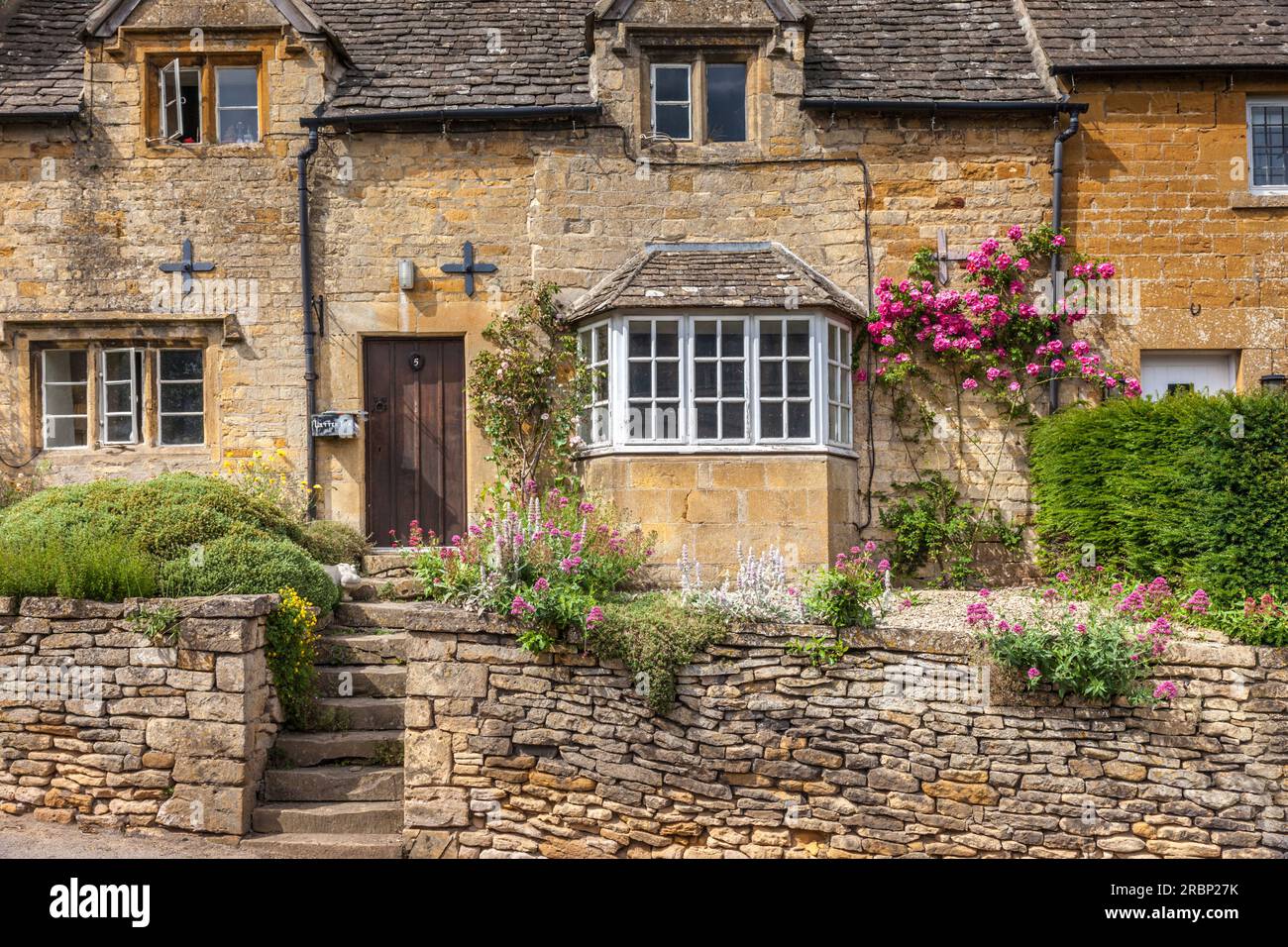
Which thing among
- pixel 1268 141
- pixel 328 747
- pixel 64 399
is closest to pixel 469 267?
pixel 64 399

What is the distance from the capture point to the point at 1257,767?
7211mm

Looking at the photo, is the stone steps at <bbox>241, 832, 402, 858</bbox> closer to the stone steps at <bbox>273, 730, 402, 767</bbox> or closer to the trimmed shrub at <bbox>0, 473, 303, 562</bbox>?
the stone steps at <bbox>273, 730, 402, 767</bbox>

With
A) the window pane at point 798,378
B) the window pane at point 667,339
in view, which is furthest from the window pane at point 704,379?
the window pane at point 798,378

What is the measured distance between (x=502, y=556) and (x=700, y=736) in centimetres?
182

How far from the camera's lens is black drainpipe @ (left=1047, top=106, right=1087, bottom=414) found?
11.7m

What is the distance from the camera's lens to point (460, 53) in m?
12.4

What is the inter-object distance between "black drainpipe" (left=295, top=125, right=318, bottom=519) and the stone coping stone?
3974mm

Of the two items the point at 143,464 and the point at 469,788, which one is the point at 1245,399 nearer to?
the point at 469,788

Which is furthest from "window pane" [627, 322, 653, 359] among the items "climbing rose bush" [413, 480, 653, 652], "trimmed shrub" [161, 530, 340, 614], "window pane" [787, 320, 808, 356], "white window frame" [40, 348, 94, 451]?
"white window frame" [40, 348, 94, 451]

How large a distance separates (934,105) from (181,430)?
333 inches

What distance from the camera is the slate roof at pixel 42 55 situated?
1179cm

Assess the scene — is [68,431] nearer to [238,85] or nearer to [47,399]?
[47,399]

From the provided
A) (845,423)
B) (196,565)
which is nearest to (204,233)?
(196,565)

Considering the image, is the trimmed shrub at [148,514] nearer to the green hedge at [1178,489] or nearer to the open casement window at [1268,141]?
the green hedge at [1178,489]
